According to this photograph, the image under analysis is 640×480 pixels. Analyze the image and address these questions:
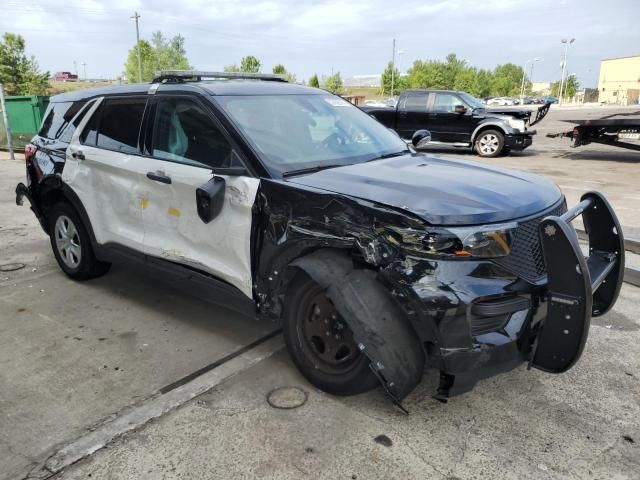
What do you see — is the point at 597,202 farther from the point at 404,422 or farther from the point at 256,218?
the point at 256,218

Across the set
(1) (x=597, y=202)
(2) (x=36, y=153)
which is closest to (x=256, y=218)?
(1) (x=597, y=202)

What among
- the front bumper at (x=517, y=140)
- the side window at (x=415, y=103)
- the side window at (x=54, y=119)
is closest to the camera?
the side window at (x=54, y=119)

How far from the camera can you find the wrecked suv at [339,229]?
101 inches

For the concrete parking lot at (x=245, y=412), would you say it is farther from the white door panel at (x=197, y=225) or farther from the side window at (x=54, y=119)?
the side window at (x=54, y=119)

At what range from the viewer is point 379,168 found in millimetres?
3445

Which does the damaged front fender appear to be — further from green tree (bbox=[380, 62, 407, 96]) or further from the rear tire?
green tree (bbox=[380, 62, 407, 96])

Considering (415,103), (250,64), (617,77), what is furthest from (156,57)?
(617,77)

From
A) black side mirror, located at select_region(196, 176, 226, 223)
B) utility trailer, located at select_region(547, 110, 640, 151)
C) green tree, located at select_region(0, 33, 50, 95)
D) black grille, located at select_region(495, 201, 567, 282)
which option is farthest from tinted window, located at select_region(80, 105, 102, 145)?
green tree, located at select_region(0, 33, 50, 95)

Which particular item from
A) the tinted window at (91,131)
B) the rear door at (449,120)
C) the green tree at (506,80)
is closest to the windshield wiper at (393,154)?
the tinted window at (91,131)

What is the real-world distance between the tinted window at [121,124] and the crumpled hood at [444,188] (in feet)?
5.40

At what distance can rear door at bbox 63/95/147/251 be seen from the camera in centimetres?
406

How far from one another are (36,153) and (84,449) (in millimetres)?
3370

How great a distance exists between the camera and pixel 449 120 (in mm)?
15062

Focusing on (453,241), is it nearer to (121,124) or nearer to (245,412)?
(245,412)
